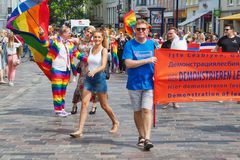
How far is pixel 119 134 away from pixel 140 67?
1.64 m

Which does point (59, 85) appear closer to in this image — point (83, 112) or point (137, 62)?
point (83, 112)

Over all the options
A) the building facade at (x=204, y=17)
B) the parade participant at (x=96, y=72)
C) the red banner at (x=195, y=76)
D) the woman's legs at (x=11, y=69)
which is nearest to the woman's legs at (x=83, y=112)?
the parade participant at (x=96, y=72)

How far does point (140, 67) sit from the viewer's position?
7.38 meters

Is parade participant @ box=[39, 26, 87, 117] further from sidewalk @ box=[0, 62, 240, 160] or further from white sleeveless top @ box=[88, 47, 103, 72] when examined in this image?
white sleeveless top @ box=[88, 47, 103, 72]

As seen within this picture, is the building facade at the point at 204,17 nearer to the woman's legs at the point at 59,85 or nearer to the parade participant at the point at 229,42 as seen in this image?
the parade participant at the point at 229,42

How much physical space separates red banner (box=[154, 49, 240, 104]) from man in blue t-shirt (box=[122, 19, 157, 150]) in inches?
12.9

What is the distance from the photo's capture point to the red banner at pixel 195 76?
25.9 ft

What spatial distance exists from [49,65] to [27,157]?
3682 mm

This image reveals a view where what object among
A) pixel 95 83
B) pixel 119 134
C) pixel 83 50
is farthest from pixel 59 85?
pixel 119 134

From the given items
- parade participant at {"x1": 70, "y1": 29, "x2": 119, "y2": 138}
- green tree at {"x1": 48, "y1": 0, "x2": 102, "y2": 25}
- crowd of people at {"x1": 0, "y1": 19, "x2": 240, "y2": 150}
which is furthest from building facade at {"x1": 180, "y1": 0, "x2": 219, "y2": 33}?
parade participant at {"x1": 70, "y1": 29, "x2": 119, "y2": 138}

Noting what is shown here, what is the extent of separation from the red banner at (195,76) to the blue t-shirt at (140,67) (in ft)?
1.09

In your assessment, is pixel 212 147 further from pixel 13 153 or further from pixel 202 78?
pixel 13 153

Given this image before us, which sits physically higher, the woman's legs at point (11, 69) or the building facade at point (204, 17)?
the building facade at point (204, 17)

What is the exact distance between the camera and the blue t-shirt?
737 cm
